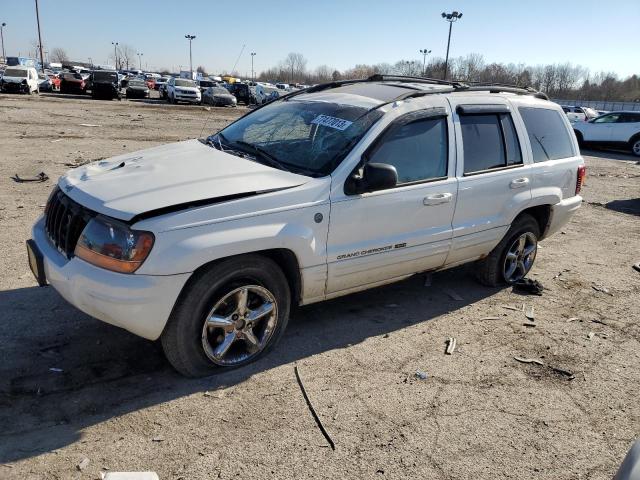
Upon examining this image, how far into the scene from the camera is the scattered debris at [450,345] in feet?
13.5

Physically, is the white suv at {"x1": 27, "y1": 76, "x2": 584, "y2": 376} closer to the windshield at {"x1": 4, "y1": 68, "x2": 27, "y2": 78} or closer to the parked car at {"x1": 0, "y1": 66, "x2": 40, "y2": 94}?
the parked car at {"x1": 0, "y1": 66, "x2": 40, "y2": 94}

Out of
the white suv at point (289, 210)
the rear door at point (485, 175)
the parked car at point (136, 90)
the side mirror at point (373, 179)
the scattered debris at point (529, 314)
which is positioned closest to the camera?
the white suv at point (289, 210)

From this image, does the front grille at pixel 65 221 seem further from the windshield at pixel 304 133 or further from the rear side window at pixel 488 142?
the rear side window at pixel 488 142

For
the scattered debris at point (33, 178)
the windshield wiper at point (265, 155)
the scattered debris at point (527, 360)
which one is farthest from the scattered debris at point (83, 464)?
the scattered debris at point (33, 178)

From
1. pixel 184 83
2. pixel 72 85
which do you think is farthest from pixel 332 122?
pixel 72 85

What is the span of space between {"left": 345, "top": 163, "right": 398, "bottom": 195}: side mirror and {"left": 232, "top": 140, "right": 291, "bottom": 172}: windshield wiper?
48cm

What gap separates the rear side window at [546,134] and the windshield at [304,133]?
6.53 feet

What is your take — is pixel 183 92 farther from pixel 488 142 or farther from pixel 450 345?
pixel 450 345

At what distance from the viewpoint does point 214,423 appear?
306 cm

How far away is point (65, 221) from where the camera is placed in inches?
136

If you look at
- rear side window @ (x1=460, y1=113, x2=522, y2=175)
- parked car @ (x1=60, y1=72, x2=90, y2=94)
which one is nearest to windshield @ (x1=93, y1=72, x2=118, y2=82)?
parked car @ (x1=60, y1=72, x2=90, y2=94)

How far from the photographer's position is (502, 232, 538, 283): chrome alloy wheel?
5414mm

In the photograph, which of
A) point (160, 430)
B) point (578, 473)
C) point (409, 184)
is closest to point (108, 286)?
point (160, 430)

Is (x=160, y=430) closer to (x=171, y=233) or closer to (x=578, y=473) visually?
(x=171, y=233)
